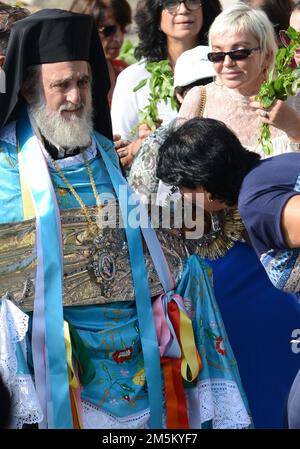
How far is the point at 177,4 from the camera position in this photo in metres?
6.44

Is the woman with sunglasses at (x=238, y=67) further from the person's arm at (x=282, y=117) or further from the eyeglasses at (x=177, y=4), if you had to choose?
the eyeglasses at (x=177, y=4)

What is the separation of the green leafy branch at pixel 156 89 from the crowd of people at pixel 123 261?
0.76m

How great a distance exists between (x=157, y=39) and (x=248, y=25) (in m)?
1.16

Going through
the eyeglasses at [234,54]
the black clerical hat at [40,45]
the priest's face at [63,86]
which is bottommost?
the eyeglasses at [234,54]

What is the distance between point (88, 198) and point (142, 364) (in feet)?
2.40

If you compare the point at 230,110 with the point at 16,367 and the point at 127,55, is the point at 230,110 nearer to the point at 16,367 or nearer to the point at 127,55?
the point at 16,367

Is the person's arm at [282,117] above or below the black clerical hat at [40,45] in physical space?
below

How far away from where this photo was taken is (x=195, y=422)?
15.8ft

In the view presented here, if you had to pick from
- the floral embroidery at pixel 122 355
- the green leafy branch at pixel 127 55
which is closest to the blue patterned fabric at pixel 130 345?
the floral embroidery at pixel 122 355

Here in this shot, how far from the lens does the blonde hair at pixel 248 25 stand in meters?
5.55

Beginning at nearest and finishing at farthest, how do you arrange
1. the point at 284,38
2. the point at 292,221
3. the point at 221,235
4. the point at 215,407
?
1. the point at 292,221
2. the point at 215,407
3. the point at 221,235
4. the point at 284,38

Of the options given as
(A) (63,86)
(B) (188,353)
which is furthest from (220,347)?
(A) (63,86)

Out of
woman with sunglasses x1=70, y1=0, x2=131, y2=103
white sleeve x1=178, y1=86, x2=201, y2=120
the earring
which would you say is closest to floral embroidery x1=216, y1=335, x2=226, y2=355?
the earring

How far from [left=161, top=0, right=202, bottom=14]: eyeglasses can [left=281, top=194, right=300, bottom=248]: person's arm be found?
265 cm
